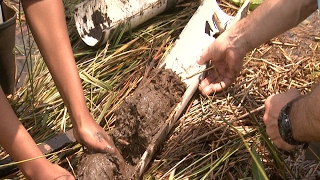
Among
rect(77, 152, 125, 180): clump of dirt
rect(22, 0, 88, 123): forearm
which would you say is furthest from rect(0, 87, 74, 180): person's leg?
rect(22, 0, 88, 123): forearm

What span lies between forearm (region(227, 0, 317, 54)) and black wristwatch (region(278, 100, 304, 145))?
0.36m

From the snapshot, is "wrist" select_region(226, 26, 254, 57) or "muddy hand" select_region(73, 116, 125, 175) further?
"wrist" select_region(226, 26, 254, 57)

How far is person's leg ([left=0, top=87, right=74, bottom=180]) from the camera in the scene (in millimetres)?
1539

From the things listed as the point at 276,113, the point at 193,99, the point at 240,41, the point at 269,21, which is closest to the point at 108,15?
the point at 193,99

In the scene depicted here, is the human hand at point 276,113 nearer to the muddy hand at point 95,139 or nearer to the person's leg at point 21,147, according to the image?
the muddy hand at point 95,139

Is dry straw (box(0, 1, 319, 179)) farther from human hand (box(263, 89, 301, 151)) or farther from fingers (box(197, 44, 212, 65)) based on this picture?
fingers (box(197, 44, 212, 65))

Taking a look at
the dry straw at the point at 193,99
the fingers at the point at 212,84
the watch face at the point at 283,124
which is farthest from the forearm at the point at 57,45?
the watch face at the point at 283,124

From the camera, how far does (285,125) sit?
145 cm

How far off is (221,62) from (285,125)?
2.01ft

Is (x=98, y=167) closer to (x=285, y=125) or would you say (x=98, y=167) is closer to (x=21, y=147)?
(x=21, y=147)

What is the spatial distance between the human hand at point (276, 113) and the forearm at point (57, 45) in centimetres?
67

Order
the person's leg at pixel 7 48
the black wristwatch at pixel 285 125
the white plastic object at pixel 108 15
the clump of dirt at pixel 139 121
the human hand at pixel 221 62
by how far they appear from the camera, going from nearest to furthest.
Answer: the black wristwatch at pixel 285 125 → the clump of dirt at pixel 139 121 → the human hand at pixel 221 62 → the person's leg at pixel 7 48 → the white plastic object at pixel 108 15

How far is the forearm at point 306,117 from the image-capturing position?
133cm

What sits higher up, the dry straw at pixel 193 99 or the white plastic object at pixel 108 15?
the white plastic object at pixel 108 15
